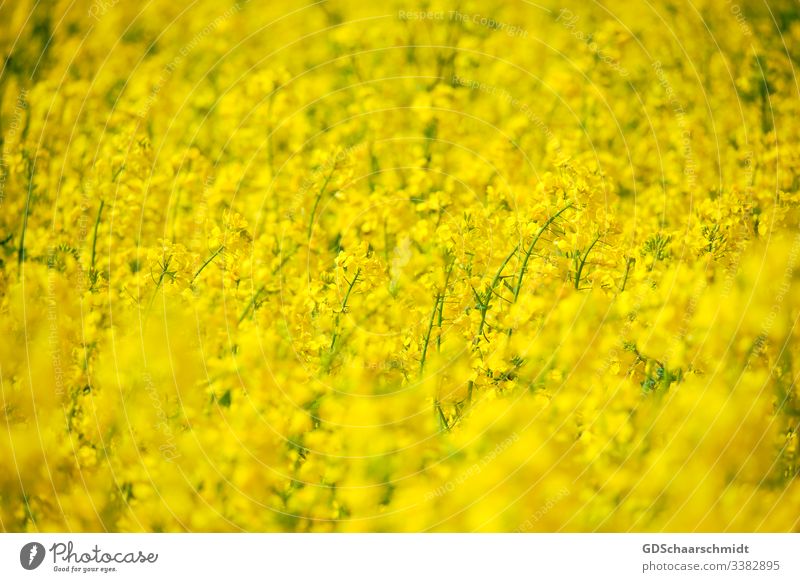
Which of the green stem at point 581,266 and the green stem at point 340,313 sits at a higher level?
the green stem at point 581,266

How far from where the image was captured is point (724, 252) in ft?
8.95

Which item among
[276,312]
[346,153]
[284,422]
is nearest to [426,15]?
[346,153]

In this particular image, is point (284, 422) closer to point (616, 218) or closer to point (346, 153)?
point (346, 153)

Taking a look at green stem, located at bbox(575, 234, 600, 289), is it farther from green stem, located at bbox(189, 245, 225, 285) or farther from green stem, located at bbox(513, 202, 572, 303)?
green stem, located at bbox(189, 245, 225, 285)

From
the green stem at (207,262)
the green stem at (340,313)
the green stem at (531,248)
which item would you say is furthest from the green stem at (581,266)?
the green stem at (207,262)

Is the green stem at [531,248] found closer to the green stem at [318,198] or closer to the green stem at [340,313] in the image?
the green stem at [340,313]

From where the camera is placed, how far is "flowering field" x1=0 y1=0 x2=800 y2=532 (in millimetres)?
2656
